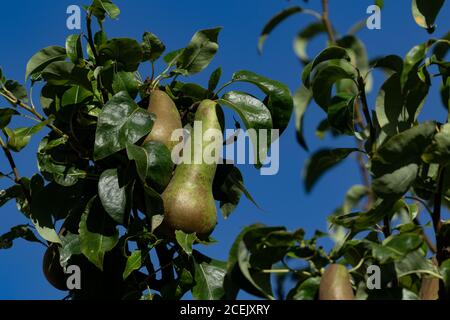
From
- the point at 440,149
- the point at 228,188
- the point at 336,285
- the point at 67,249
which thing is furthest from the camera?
the point at 228,188

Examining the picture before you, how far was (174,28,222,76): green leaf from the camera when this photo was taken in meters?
2.52

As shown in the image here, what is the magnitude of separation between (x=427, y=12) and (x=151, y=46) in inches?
29.3

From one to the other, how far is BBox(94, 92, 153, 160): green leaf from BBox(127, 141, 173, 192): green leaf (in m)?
0.03

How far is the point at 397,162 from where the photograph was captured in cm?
185

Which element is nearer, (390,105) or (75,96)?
(390,105)

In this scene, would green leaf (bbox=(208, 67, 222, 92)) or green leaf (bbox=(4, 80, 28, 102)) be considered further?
green leaf (bbox=(4, 80, 28, 102))

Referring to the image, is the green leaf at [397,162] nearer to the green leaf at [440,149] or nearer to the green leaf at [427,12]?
the green leaf at [440,149]

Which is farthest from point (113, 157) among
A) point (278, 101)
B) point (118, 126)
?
point (278, 101)

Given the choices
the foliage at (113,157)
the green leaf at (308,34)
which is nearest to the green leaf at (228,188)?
the foliage at (113,157)

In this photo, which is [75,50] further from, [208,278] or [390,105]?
[390,105]

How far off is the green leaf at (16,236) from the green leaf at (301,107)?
0.86m

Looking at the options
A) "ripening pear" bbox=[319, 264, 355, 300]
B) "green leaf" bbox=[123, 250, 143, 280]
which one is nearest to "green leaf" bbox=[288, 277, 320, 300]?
"ripening pear" bbox=[319, 264, 355, 300]

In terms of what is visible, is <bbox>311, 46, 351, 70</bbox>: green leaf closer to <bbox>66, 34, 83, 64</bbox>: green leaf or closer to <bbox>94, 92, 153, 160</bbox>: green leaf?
<bbox>94, 92, 153, 160</bbox>: green leaf

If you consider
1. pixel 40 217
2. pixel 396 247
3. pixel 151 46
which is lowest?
pixel 396 247
